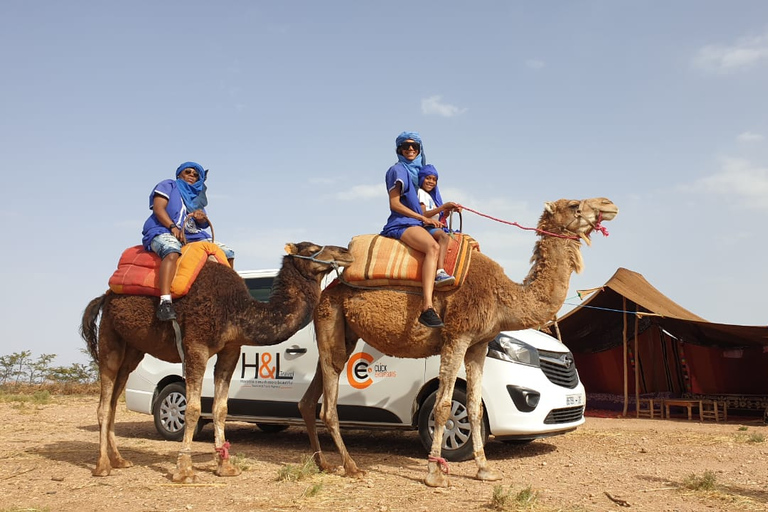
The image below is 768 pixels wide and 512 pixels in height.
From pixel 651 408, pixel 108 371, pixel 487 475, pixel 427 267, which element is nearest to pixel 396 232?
pixel 427 267

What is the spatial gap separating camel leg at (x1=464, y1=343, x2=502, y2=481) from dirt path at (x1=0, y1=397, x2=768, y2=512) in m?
0.19

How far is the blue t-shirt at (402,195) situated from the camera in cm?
720

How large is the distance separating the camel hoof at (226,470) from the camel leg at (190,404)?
1.02 feet

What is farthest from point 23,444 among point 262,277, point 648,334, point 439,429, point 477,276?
point 648,334

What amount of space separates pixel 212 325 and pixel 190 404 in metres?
0.82

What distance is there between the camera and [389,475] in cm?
695

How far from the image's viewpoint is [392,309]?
702 cm

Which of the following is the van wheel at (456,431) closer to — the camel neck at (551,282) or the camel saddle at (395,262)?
the camel neck at (551,282)

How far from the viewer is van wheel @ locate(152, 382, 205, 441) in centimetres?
976

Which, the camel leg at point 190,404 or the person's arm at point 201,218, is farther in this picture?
the person's arm at point 201,218

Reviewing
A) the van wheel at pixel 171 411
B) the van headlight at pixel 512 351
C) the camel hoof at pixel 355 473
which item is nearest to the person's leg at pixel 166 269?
the camel hoof at pixel 355 473

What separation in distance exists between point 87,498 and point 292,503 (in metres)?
1.92

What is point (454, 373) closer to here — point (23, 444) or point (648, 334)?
point (23, 444)

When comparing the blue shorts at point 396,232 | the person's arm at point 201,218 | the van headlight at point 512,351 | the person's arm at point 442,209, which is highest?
the person's arm at point 442,209
